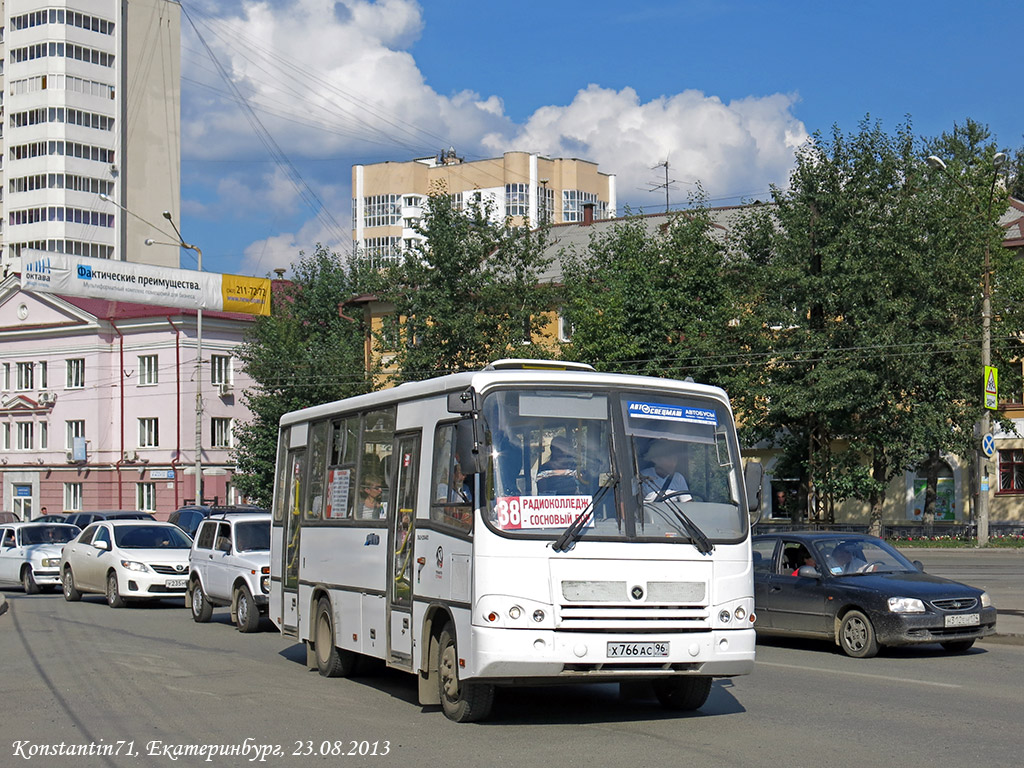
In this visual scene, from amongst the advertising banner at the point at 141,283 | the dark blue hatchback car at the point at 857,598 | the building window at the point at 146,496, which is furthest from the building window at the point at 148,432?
the dark blue hatchback car at the point at 857,598

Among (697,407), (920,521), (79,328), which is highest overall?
(79,328)

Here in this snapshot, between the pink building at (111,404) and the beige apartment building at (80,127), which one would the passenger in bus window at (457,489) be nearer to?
the pink building at (111,404)

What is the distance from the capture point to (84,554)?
84.9 feet

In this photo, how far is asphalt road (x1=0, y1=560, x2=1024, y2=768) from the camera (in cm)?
887

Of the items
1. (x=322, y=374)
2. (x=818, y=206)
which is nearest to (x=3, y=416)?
(x=322, y=374)

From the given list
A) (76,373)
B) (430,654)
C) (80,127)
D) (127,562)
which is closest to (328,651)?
(430,654)

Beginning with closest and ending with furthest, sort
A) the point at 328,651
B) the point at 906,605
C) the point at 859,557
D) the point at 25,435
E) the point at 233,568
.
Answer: the point at 328,651
the point at 906,605
the point at 859,557
the point at 233,568
the point at 25,435

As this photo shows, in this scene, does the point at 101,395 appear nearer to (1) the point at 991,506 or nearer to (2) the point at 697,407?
(1) the point at 991,506

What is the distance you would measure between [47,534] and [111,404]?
43732 mm

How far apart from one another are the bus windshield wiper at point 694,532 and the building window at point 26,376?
71.7 m

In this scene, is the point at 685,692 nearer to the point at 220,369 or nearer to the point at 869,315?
the point at 869,315

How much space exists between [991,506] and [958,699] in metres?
42.7

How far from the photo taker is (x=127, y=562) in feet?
78.8

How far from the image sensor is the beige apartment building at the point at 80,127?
310 ft
